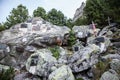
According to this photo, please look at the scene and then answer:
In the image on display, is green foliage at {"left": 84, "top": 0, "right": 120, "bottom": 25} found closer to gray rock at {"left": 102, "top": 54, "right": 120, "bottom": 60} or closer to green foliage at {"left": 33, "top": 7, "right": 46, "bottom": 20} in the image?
gray rock at {"left": 102, "top": 54, "right": 120, "bottom": 60}

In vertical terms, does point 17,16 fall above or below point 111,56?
above

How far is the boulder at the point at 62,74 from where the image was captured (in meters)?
19.9

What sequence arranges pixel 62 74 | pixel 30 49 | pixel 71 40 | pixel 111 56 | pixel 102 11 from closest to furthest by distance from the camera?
pixel 62 74, pixel 111 56, pixel 30 49, pixel 71 40, pixel 102 11

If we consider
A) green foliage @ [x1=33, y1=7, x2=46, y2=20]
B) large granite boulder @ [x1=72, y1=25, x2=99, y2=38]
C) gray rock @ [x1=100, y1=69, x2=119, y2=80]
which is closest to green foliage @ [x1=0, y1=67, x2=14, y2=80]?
gray rock @ [x1=100, y1=69, x2=119, y2=80]

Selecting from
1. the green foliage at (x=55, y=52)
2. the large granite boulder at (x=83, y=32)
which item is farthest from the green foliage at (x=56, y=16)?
the green foliage at (x=55, y=52)

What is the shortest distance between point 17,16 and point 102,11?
1271 cm

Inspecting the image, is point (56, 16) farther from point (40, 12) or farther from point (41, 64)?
point (41, 64)

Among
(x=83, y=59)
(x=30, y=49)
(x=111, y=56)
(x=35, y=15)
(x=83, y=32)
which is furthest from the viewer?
(x=35, y=15)

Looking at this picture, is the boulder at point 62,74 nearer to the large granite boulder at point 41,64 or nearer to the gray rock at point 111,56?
the large granite boulder at point 41,64

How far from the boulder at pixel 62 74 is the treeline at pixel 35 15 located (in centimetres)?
1560

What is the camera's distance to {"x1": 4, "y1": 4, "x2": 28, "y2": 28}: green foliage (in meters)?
36.5

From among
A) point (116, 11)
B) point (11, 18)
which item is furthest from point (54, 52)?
point (11, 18)

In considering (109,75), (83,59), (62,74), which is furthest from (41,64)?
(109,75)

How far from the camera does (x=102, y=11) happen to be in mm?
32219
